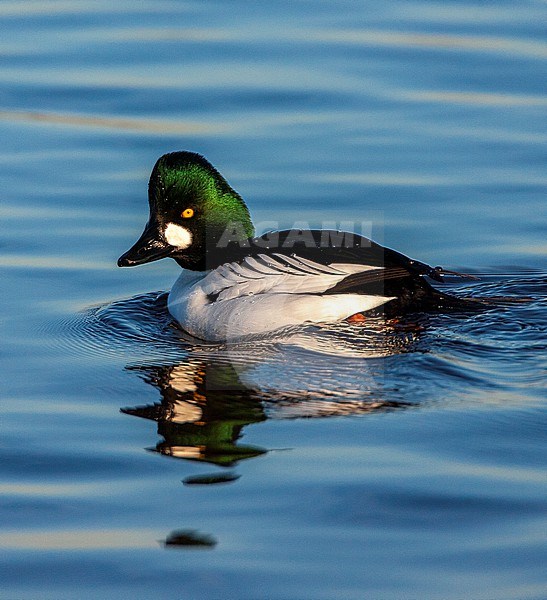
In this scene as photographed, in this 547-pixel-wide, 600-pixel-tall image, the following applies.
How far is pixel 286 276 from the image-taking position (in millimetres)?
7480

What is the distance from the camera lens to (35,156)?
10281 millimetres

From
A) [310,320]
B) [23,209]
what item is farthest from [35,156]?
[310,320]

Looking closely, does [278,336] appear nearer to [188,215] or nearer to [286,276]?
[286,276]

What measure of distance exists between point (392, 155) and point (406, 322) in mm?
3039

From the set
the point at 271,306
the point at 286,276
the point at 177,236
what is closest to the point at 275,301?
the point at 271,306

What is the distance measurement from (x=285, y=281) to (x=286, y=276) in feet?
0.11

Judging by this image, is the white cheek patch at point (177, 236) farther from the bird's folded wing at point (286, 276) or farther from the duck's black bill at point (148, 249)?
the bird's folded wing at point (286, 276)

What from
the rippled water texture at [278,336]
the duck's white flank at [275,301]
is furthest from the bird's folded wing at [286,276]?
the rippled water texture at [278,336]

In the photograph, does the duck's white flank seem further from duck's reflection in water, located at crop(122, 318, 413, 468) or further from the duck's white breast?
duck's reflection in water, located at crop(122, 318, 413, 468)

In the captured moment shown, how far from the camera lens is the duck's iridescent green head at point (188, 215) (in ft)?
25.7

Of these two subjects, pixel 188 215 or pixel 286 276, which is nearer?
pixel 286 276

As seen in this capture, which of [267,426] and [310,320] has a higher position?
[310,320]

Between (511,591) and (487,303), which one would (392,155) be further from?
(511,591)

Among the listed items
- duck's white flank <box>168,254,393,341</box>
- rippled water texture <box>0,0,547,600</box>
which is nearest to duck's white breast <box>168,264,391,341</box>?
duck's white flank <box>168,254,393,341</box>
